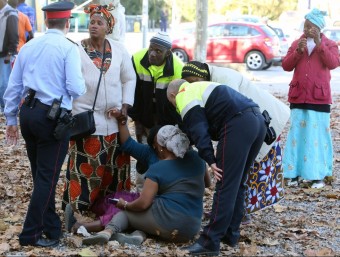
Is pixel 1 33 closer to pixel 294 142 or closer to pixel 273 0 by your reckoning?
pixel 294 142

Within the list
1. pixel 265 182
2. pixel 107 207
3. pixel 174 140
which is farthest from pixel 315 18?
pixel 107 207

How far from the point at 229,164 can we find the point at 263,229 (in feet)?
4.43

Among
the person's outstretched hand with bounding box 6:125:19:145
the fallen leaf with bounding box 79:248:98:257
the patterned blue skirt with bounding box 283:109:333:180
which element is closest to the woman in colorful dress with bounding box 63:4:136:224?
the person's outstretched hand with bounding box 6:125:19:145

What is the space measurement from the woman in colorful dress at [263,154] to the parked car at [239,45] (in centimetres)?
2128

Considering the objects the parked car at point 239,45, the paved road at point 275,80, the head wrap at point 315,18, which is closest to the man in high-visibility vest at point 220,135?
the head wrap at point 315,18

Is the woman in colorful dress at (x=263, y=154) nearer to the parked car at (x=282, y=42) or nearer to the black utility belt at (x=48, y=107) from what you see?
the black utility belt at (x=48, y=107)

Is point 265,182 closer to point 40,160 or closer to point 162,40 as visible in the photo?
point 162,40

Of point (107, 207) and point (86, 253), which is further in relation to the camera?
point (107, 207)

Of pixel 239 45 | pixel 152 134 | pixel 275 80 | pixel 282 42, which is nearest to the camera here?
pixel 152 134

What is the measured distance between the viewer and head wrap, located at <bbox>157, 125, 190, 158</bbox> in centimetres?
639

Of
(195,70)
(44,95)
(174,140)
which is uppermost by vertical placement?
(195,70)

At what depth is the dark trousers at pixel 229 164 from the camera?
19.5 feet

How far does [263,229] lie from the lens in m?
7.06

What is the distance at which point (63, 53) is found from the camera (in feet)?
19.5
